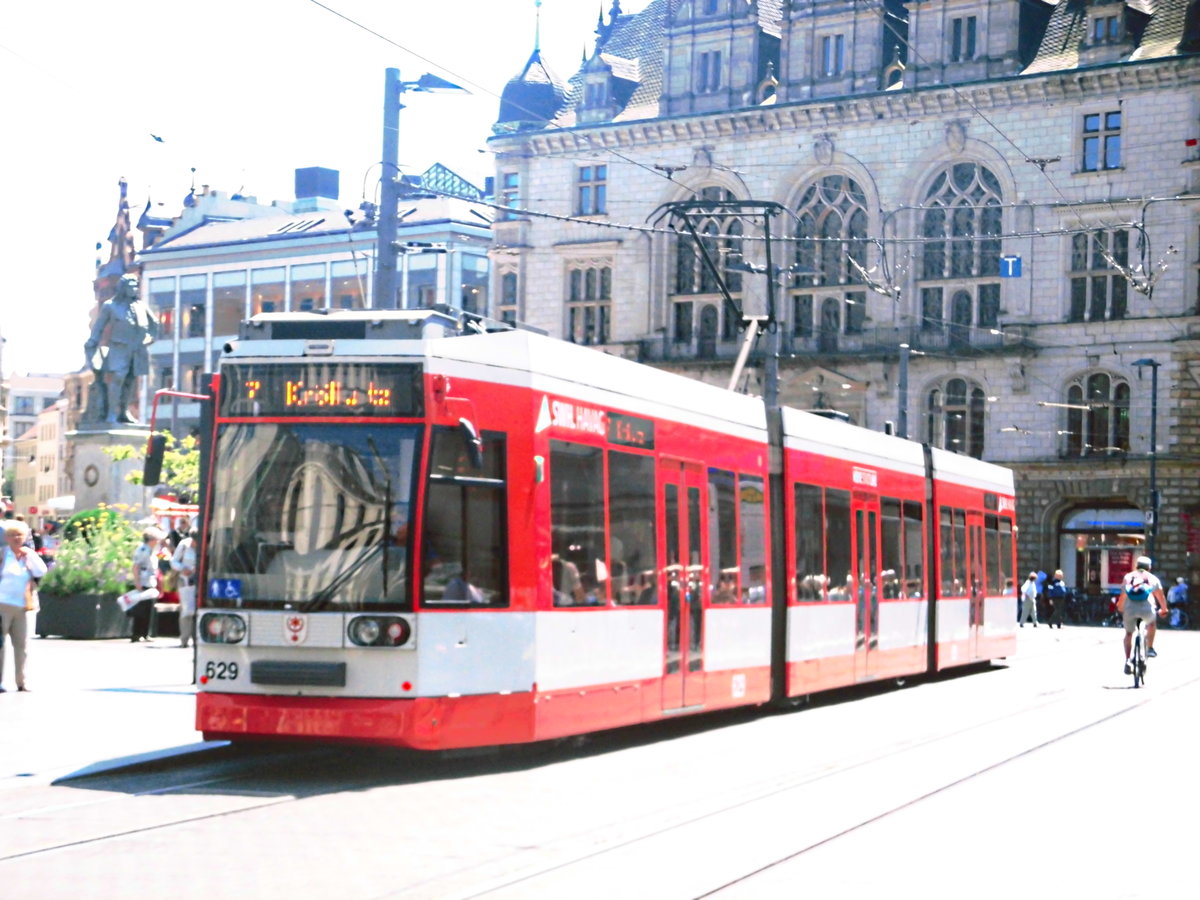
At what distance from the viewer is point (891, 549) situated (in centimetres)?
2236

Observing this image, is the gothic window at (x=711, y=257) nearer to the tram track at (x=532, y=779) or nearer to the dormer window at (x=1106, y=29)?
the dormer window at (x=1106, y=29)

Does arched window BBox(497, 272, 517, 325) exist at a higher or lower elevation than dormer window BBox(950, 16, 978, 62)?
lower

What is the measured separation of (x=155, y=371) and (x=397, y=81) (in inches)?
3145

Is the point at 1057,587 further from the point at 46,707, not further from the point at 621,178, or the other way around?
the point at 46,707

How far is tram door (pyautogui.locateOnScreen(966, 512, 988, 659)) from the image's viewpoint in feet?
87.1

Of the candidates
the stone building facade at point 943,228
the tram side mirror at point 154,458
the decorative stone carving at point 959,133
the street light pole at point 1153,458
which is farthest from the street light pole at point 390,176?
the decorative stone carving at point 959,133

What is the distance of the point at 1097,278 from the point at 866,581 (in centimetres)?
3784

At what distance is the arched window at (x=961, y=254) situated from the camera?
2296 inches

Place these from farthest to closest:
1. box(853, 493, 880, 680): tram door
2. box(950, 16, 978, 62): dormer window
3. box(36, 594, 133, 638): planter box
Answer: box(950, 16, 978, 62): dormer window → box(36, 594, 133, 638): planter box → box(853, 493, 880, 680): tram door

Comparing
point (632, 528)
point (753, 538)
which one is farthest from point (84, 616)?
point (632, 528)

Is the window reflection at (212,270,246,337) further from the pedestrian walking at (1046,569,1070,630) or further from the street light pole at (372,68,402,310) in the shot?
the street light pole at (372,68,402,310)

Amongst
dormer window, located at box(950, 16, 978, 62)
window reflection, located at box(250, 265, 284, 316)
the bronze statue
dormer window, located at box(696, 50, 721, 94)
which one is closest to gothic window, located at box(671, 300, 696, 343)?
dormer window, located at box(696, 50, 721, 94)

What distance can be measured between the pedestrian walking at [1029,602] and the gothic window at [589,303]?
60.9 feet

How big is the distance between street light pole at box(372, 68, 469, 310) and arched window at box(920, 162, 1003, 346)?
1528 inches
